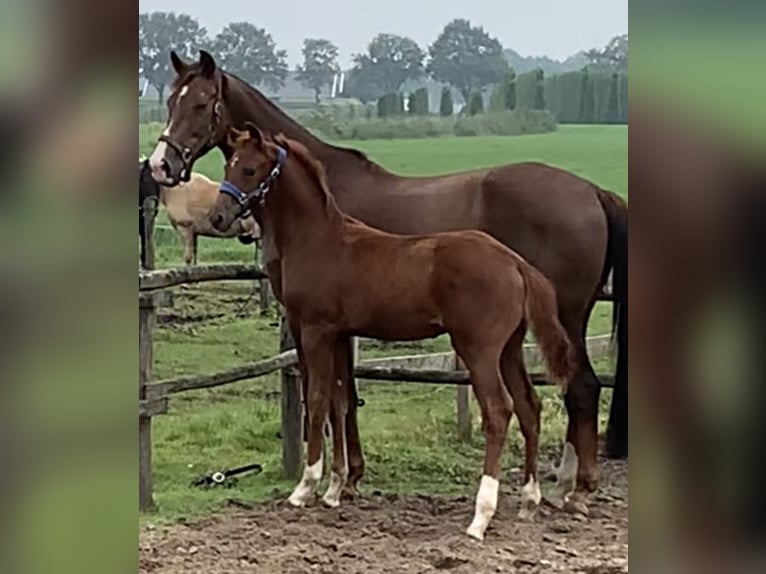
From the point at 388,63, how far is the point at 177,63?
37 centimetres

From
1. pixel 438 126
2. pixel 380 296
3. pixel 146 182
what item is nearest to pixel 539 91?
pixel 438 126

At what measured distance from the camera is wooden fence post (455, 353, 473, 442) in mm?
1932

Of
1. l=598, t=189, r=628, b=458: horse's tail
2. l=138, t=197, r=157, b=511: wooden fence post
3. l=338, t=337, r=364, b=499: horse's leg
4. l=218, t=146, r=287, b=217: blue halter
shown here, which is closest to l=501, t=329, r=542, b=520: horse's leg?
l=598, t=189, r=628, b=458: horse's tail

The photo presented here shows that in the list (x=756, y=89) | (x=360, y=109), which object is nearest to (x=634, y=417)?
(x=756, y=89)

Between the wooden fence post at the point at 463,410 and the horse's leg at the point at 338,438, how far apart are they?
0.77ft

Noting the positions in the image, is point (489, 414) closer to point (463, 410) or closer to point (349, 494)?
point (463, 410)

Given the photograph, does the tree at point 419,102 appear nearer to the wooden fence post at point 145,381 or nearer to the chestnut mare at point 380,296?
the chestnut mare at point 380,296

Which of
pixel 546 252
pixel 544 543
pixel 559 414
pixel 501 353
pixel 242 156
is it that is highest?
pixel 242 156

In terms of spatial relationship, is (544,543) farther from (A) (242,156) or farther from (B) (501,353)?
(A) (242,156)

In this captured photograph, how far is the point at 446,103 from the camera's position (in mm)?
1834

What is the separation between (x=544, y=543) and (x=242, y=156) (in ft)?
3.04

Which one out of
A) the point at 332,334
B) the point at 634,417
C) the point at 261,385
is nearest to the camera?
the point at 634,417

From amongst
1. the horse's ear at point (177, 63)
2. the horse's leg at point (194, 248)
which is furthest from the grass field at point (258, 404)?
the horse's ear at point (177, 63)

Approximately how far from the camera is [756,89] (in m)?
0.86
